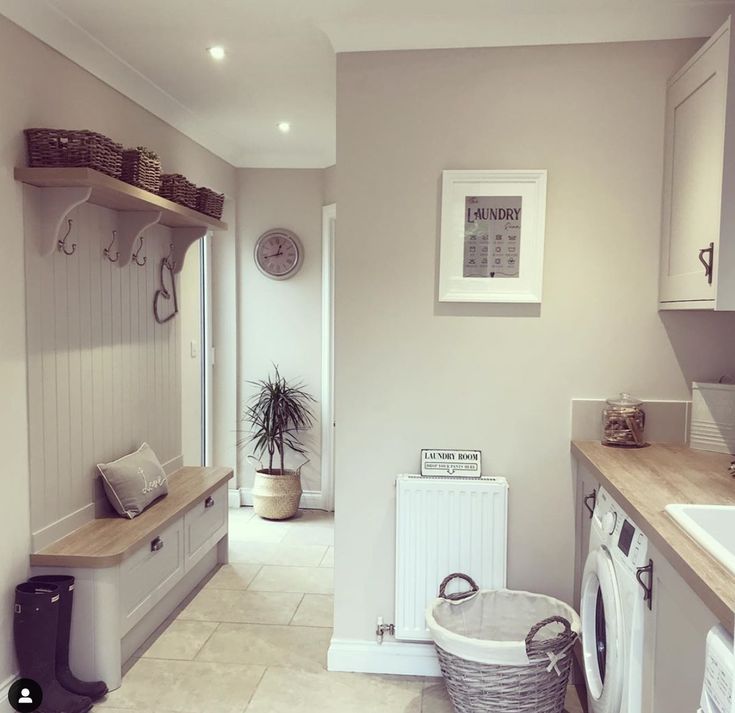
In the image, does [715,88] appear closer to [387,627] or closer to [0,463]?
[387,627]

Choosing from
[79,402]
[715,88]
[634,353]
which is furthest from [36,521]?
[715,88]

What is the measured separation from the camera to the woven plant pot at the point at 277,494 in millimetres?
4664

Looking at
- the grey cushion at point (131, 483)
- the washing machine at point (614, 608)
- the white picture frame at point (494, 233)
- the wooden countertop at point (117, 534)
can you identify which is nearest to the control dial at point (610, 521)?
the washing machine at point (614, 608)

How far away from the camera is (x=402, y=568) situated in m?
2.60

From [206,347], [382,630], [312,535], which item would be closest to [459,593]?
[382,630]

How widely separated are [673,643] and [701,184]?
135cm

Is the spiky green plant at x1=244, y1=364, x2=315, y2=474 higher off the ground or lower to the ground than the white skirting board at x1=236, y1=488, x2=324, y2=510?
higher

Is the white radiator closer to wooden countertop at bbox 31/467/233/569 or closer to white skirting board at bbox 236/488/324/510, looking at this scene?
wooden countertop at bbox 31/467/233/569

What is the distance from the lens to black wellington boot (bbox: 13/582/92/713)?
2332 millimetres

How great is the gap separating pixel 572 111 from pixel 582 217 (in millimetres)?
383

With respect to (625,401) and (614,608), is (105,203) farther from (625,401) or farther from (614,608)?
(614,608)

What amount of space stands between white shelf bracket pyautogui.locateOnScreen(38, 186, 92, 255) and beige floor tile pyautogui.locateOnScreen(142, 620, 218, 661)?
169 cm

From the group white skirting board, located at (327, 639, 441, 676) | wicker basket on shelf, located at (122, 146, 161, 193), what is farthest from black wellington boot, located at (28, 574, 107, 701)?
wicker basket on shelf, located at (122, 146, 161, 193)

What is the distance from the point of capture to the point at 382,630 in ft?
8.85
